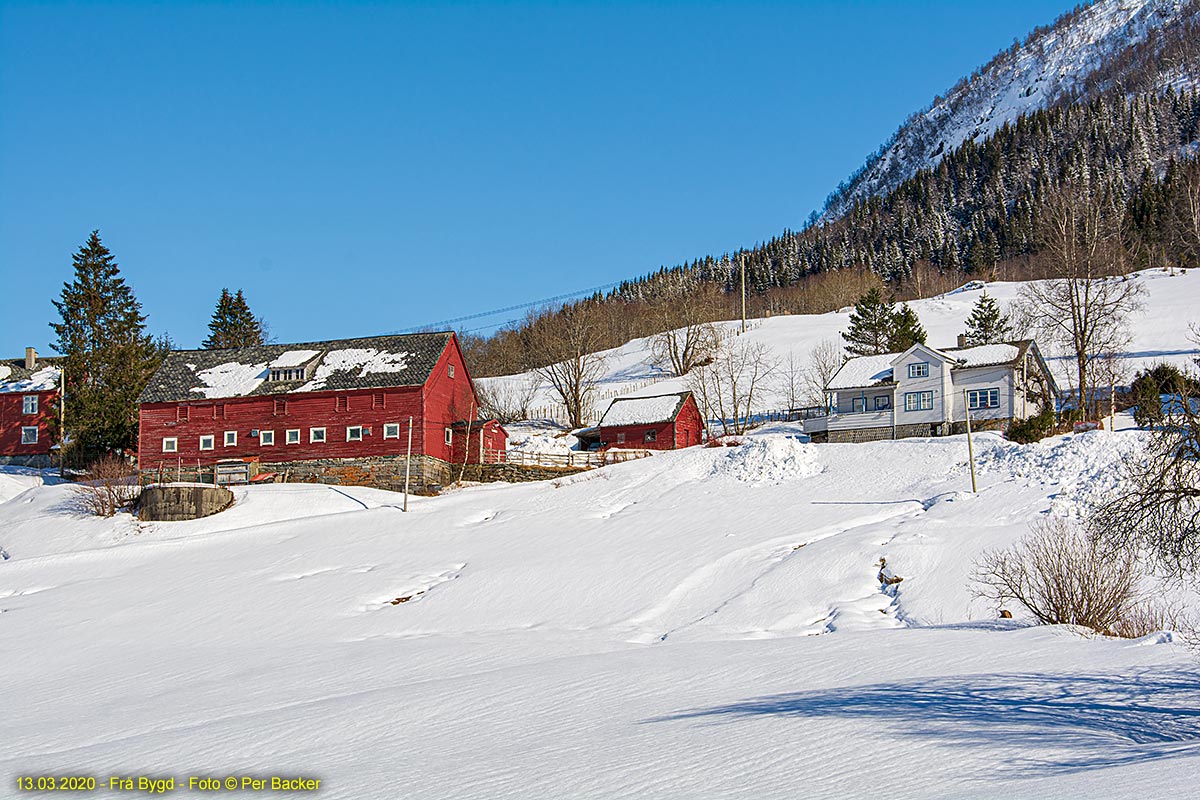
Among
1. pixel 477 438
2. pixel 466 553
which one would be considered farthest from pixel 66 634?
pixel 477 438

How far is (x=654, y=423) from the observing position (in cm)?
6397

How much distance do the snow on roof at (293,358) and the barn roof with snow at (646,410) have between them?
20101 mm

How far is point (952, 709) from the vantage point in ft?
42.1

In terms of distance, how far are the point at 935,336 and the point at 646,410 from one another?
142ft

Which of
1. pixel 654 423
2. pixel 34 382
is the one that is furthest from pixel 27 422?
pixel 654 423

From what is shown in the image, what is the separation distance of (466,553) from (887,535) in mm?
15272

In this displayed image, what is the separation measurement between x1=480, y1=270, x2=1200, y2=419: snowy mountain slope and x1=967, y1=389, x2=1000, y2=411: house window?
619 inches

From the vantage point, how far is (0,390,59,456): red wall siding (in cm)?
6662

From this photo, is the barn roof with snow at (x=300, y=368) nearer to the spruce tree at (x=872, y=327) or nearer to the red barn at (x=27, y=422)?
the red barn at (x=27, y=422)

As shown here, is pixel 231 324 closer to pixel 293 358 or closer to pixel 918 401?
pixel 293 358

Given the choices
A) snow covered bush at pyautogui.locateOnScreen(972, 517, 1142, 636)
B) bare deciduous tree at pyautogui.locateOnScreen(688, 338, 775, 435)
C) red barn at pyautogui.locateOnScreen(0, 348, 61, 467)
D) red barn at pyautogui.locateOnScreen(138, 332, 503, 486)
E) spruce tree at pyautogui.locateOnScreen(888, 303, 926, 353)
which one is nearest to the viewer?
snow covered bush at pyautogui.locateOnScreen(972, 517, 1142, 636)

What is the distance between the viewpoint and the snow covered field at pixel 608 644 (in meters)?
9.93

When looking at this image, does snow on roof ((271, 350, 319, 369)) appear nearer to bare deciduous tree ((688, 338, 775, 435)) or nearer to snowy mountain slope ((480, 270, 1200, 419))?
bare deciduous tree ((688, 338, 775, 435))

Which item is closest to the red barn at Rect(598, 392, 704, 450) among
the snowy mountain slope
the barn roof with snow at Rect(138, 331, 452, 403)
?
the barn roof with snow at Rect(138, 331, 452, 403)
